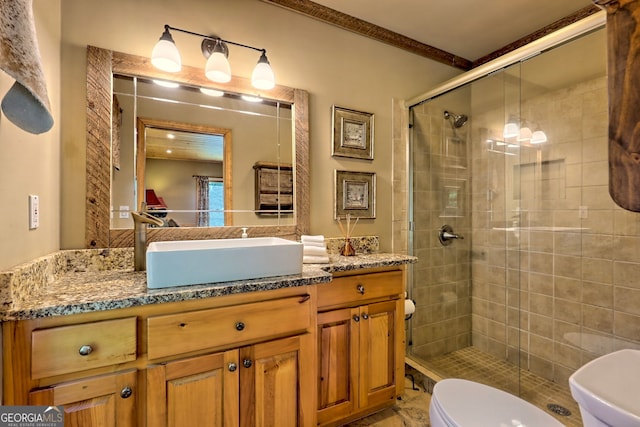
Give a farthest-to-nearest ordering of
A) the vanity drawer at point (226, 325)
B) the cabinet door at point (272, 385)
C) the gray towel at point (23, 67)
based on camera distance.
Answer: the cabinet door at point (272, 385) → the vanity drawer at point (226, 325) → the gray towel at point (23, 67)

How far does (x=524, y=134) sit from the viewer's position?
2164 millimetres

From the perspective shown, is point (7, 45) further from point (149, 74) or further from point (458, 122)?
point (458, 122)

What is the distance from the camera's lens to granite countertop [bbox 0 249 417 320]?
861 mm

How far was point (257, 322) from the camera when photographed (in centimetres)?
117

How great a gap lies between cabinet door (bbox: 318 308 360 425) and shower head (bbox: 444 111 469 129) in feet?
5.83

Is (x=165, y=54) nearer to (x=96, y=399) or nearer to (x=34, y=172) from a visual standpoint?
(x=34, y=172)

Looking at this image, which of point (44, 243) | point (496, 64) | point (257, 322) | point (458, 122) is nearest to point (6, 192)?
point (44, 243)

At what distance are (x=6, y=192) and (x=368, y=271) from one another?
1.50 m

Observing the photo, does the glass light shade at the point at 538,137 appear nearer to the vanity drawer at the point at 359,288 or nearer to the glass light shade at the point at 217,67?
the vanity drawer at the point at 359,288

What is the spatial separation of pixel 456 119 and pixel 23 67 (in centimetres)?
257

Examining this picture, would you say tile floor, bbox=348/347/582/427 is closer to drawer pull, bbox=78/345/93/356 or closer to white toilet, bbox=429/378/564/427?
white toilet, bbox=429/378/564/427

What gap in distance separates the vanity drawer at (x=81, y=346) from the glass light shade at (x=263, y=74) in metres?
1.35

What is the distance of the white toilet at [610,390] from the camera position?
0.81 metres

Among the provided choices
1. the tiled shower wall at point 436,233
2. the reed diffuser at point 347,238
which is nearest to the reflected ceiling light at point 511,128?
the tiled shower wall at point 436,233
